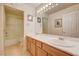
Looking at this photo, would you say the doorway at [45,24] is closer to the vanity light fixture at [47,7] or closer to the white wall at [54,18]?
the white wall at [54,18]

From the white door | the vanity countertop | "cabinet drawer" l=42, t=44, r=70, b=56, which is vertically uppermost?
the white door

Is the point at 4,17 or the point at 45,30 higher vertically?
the point at 4,17

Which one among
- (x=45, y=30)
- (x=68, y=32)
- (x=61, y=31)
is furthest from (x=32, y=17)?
(x=68, y=32)

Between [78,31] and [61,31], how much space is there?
302mm

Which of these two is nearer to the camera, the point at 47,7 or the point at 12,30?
the point at 47,7

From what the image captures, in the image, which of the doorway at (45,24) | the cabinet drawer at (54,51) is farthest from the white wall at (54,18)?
the cabinet drawer at (54,51)

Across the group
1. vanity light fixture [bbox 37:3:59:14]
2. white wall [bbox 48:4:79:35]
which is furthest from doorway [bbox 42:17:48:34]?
vanity light fixture [bbox 37:3:59:14]

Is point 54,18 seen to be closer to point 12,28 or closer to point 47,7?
point 47,7

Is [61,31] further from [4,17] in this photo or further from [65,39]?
[4,17]

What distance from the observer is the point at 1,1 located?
132 cm

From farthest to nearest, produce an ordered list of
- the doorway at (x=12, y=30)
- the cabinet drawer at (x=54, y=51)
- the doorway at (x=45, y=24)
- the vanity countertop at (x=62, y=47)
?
1. the doorway at (x=45, y=24)
2. the doorway at (x=12, y=30)
3. the cabinet drawer at (x=54, y=51)
4. the vanity countertop at (x=62, y=47)

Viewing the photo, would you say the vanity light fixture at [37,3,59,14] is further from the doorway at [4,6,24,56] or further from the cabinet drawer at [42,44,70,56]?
the cabinet drawer at [42,44,70,56]

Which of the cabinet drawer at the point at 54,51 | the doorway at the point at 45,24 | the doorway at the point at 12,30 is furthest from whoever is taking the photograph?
the doorway at the point at 45,24

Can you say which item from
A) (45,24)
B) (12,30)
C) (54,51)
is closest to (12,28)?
(12,30)
